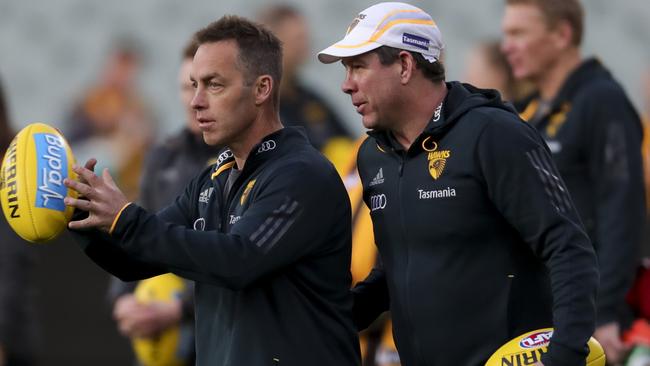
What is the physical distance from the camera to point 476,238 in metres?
4.16

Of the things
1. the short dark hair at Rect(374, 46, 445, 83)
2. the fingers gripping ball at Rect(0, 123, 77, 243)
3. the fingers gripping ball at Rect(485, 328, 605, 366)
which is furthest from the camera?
the short dark hair at Rect(374, 46, 445, 83)

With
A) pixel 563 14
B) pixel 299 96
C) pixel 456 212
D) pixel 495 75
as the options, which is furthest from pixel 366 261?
pixel 299 96

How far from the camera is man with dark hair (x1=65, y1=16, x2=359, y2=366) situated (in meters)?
4.07

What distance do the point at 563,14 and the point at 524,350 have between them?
97.7 inches

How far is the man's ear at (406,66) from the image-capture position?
4.33m

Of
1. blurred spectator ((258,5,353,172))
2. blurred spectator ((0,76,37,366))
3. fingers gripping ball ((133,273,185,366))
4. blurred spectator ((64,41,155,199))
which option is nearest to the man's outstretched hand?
fingers gripping ball ((133,273,185,366))

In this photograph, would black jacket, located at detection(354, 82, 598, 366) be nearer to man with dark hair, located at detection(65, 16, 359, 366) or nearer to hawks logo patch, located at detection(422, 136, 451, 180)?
hawks logo patch, located at detection(422, 136, 451, 180)

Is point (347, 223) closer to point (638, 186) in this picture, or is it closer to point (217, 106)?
point (217, 106)

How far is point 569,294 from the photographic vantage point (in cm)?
390

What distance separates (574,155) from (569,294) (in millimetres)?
2089

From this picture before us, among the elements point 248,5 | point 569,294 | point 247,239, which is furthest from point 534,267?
point 248,5

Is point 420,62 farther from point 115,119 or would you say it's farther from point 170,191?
point 115,119

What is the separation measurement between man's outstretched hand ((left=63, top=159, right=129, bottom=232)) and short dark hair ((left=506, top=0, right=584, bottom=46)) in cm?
265

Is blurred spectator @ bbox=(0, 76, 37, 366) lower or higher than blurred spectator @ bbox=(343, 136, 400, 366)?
higher
